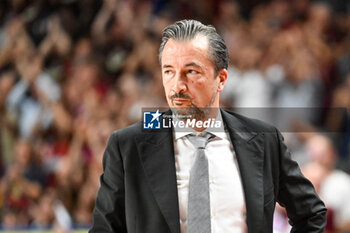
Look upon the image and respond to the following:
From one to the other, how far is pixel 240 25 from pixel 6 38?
2406mm

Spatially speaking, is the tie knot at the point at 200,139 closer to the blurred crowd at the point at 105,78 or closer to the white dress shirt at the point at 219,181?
the white dress shirt at the point at 219,181

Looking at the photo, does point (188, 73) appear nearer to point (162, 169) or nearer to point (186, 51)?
point (186, 51)

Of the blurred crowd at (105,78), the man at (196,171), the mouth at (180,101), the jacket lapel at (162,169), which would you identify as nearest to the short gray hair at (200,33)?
the man at (196,171)

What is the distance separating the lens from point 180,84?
139 centimetres

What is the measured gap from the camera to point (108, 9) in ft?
19.6

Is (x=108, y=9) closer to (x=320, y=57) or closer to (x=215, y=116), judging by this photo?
(x=320, y=57)

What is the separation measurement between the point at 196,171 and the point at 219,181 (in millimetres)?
68

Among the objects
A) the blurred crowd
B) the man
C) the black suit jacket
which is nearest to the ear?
the man

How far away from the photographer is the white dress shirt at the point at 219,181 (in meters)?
1.42

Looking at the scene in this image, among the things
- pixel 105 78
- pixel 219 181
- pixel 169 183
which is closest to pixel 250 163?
pixel 219 181

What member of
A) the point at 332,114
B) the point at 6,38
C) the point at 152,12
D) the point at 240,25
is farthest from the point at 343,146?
the point at 6,38

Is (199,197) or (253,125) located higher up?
(253,125)

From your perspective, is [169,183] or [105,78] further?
[105,78]

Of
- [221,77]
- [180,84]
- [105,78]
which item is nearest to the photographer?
[180,84]
